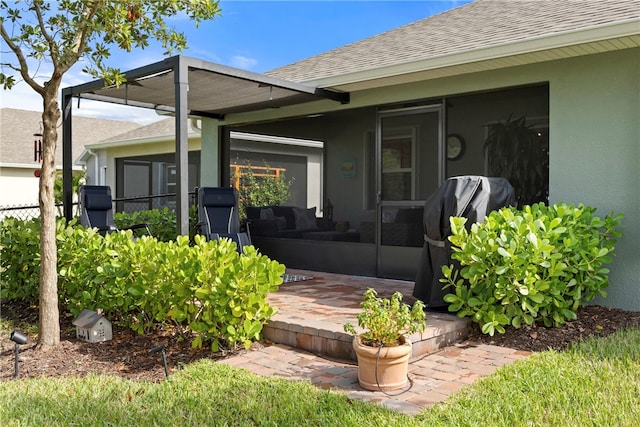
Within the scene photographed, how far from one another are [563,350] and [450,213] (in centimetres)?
137

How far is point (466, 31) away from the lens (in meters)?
6.49

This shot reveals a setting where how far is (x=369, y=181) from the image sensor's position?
279 inches

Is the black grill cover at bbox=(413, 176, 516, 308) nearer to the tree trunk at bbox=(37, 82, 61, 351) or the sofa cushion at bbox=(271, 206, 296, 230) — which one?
the tree trunk at bbox=(37, 82, 61, 351)

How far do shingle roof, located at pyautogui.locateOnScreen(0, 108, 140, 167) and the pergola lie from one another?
1062 centimetres

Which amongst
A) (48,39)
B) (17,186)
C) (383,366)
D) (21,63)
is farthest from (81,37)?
(17,186)

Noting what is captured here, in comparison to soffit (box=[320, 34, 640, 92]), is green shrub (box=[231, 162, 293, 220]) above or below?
below

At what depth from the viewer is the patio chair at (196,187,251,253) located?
756 cm

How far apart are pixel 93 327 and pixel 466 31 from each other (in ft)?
16.3

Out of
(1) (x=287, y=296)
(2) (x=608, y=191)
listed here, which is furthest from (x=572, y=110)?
(1) (x=287, y=296)

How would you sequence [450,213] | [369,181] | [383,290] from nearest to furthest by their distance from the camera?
[450,213] < [383,290] < [369,181]

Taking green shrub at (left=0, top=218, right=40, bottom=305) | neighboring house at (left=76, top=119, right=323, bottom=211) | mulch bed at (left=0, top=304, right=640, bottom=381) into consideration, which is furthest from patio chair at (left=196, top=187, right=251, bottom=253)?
mulch bed at (left=0, top=304, right=640, bottom=381)

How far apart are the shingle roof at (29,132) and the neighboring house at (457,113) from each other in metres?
11.5

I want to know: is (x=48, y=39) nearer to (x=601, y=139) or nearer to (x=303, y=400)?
(x=303, y=400)

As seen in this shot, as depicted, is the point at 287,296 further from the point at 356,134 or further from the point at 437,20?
the point at 437,20
